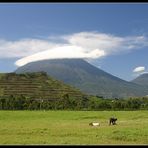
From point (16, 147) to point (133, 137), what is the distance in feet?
70.0

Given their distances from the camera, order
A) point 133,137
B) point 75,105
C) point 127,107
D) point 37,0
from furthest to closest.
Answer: point 75,105
point 127,107
point 133,137
point 37,0

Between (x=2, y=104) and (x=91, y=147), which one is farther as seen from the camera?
(x=2, y=104)

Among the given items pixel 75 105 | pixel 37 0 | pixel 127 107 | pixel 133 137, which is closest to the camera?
pixel 37 0

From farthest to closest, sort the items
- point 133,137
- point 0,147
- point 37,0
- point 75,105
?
1. point 75,105
2. point 133,137
3. point 37,0
4. point 0,147

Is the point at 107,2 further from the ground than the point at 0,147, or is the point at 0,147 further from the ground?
the point at 107,2

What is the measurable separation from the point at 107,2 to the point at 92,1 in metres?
0.24

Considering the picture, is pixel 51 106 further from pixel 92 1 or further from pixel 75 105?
pixel 92 1

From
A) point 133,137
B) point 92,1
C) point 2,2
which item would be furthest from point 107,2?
point 133,137

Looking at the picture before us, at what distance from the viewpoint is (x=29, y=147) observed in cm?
498

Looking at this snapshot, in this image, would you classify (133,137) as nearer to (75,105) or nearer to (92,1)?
(92,1)

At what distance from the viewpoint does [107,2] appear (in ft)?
18.5

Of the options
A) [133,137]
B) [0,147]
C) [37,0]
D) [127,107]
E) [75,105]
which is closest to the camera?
[0,147]

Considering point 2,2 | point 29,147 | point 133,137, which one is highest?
point 2,2

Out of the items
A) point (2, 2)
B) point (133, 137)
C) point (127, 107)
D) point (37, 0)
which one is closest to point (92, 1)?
point (37, 0)
